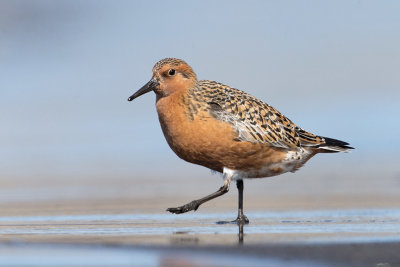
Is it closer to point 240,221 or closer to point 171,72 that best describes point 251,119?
point 171,72

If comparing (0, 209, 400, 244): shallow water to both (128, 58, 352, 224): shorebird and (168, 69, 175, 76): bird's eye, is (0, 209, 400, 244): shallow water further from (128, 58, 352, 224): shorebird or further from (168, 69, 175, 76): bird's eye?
(168, 69, 175, 76): bird's eye

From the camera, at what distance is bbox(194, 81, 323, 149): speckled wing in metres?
10.5

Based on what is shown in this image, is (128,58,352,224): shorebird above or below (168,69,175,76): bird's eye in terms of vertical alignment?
below

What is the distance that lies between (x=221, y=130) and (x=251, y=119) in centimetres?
61

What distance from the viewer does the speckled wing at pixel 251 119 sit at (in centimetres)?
1051

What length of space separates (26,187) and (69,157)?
11.4 feet

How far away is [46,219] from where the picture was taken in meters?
10.3

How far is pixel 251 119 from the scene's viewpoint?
1077 cm

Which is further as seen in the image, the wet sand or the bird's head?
the bird's head

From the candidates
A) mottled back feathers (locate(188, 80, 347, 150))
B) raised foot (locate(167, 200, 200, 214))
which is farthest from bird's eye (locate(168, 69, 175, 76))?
raised foot (locate(167, 200, 200, 214))

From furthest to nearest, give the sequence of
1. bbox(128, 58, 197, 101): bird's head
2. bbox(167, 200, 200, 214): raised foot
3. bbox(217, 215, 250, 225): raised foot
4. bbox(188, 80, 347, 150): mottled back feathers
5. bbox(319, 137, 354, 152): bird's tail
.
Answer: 1. bbox(319, 137, 354, 152): bird's tail
2. bbox(128, 58, 197, 101): bird's head
3. bbox(188, 80, 347, 150): mottled back feathers
4. bbox(167, 200, 200, 214): raised foot
5. bbox(217, 215, 250, 225): raised foot

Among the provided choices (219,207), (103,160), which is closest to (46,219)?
(219,207)

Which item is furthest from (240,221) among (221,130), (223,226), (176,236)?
(176,236)

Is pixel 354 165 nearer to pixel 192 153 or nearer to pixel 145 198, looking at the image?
pixel 145 198
